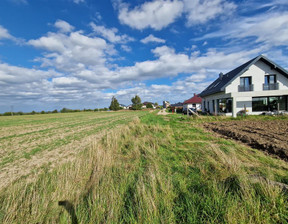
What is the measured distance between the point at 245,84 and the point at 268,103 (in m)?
3.96

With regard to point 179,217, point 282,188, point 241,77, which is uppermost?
point 241,77

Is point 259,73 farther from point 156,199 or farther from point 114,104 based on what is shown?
point 114,104

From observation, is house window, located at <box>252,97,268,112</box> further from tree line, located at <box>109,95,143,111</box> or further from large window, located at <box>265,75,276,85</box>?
tree line, located at <box>109,95,143,111</box>

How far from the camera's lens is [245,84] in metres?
18.5

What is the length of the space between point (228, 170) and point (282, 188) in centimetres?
100

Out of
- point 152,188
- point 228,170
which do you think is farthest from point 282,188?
point 152,188

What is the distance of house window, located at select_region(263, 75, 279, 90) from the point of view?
703 inches

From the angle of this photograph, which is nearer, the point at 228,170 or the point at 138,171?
the point at 228,170

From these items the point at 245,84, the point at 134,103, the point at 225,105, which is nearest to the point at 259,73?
the point at 245,84

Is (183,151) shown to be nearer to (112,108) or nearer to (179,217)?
(179,217)

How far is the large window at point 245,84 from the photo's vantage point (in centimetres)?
1828

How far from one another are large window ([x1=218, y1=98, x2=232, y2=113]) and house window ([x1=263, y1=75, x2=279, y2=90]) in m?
4.79

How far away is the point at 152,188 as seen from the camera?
260 centimetres

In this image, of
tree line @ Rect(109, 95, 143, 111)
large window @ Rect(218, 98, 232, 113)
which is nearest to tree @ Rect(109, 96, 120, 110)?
tree line @ Rect(109, 95, 143, 111)
